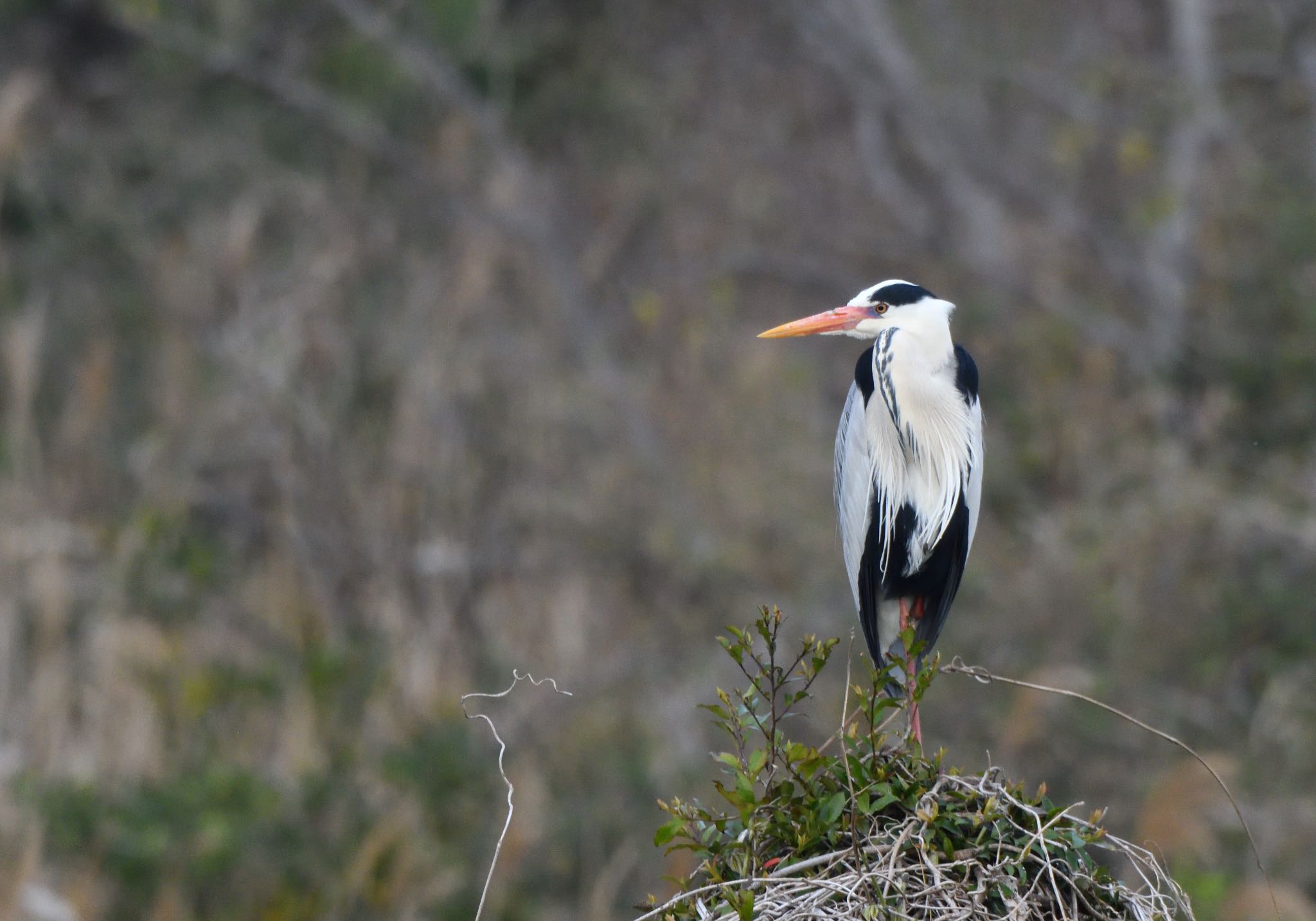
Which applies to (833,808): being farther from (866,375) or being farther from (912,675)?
(866,375)

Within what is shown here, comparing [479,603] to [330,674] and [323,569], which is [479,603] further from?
[330,674]

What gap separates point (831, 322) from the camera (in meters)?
3.09

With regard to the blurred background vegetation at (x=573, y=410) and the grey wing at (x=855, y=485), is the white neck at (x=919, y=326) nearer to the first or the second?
the grey wing at (x=855, y=485)

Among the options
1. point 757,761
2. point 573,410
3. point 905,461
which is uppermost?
point 573,410

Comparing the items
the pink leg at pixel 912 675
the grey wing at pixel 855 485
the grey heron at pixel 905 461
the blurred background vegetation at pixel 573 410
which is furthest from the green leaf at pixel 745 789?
the blurred background vegetation at pixel 573 410

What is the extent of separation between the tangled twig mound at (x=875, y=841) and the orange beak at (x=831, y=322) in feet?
3.24

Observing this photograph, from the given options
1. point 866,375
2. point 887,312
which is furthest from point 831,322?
point 866,375

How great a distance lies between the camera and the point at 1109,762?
20.1 feet

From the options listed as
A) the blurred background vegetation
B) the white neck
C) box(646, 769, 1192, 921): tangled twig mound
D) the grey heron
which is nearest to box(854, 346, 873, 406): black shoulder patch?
the grey heron

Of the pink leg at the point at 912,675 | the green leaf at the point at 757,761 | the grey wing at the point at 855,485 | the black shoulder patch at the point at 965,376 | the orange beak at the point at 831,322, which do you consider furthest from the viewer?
the grey wing at the point at 855,485

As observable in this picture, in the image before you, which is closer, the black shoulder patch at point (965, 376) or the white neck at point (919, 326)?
the white neck at point (919, 326)

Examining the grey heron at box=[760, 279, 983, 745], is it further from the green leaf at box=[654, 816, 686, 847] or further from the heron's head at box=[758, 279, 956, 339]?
the green leaf at box=[654, 816, 686, 847]

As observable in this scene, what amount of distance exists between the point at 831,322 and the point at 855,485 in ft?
1.77

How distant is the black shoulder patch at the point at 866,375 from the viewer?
3336 mm
